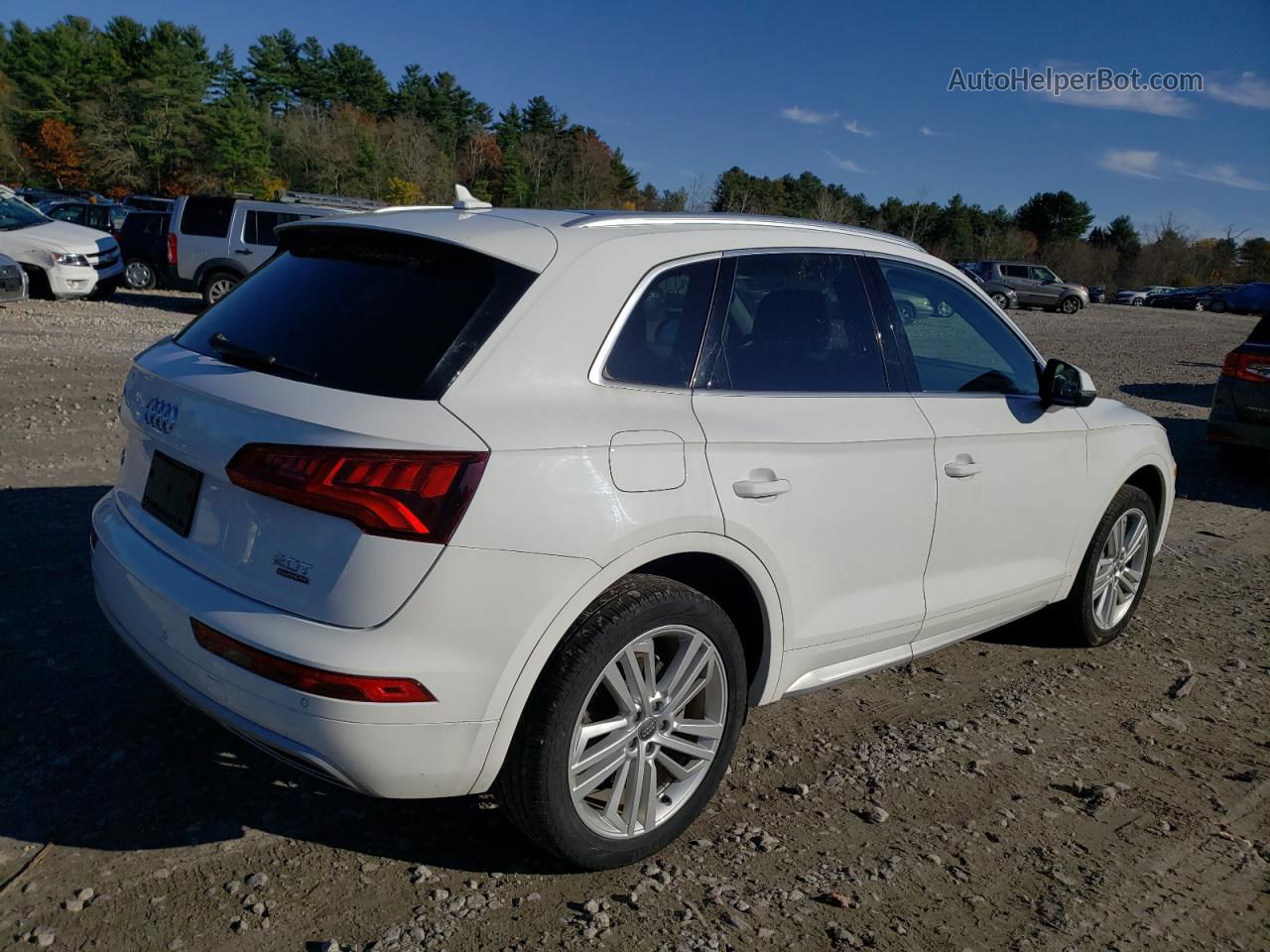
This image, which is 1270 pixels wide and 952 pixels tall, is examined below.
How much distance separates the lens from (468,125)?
95.9 m

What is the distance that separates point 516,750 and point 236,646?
2.43 ft

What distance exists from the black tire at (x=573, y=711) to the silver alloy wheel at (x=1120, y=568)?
2698 mm

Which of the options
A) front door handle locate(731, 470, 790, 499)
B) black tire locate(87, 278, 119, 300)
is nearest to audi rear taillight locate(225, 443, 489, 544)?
front door handle locate(731, 470, 790, 499)

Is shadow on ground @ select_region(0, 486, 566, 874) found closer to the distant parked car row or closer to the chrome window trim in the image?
the chrome window trim

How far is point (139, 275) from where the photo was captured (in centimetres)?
1933

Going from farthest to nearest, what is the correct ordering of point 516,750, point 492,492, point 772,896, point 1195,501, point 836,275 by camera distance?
point 1195,501 < point 836,275 < point 772,896 < point 516,750 < point 492,492

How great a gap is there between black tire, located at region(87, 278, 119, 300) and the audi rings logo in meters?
15.2

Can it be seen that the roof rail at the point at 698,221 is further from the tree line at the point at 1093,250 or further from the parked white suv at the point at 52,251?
the tree line at the point at 1093,250

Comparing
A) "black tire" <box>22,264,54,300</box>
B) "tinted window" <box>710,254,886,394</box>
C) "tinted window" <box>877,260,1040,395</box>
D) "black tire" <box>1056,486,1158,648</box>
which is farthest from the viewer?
"black tire" <box>22,264,54,300</box>

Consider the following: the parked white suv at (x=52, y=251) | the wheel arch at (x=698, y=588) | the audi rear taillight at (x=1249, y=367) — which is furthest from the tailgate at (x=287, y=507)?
the parked white suv at (x=52, y=251)

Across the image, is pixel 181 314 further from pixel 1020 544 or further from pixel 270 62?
pixel 270 62

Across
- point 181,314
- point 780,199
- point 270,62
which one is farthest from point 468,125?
point 181,314

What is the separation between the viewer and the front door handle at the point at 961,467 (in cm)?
360

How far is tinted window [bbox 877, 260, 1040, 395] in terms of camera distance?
3.77 meters
